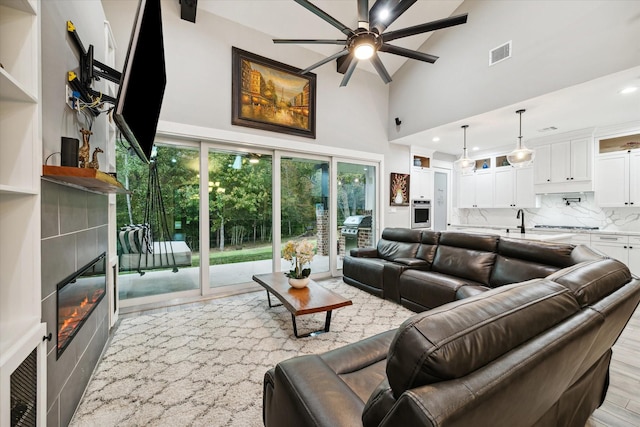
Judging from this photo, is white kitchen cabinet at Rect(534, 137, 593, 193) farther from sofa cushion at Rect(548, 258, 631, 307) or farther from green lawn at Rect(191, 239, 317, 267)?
green lawn at Rect(191, 239, 317, 267)

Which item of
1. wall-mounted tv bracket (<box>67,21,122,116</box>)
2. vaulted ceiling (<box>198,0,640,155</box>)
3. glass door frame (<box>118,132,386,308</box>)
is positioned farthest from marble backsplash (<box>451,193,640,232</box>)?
wall-mounted tv bracket (<box>67,21,122,116</box>)

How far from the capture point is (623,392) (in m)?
1.83

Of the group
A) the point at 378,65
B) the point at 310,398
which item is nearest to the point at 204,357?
the point at 310,398

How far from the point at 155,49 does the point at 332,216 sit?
363cm

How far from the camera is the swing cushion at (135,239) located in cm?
332

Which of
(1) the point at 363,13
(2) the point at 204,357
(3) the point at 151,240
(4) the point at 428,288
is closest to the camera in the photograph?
(2) the point at 204,357

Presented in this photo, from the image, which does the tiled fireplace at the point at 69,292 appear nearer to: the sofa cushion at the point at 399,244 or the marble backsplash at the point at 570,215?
the sofa cushion at the point at 399,244

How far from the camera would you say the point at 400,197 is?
227 inches

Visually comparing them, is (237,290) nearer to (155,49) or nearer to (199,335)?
(199,335)

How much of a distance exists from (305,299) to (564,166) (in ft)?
18.7

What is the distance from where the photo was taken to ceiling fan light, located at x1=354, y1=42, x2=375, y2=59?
2570 millimetres

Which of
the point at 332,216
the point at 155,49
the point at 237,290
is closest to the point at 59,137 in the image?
the point at 155,49

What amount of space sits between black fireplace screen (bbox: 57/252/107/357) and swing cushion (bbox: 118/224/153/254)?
3.90 feet

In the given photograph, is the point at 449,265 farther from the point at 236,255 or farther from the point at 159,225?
the point at 159,225
